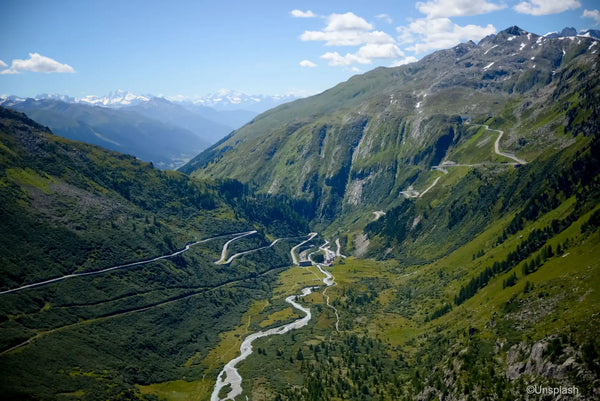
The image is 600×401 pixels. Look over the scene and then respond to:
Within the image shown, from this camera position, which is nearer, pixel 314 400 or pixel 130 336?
pixel 314 400

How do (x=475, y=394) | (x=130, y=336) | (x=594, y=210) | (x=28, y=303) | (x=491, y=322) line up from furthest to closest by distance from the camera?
(x=130, y=336) → (x=28, y=303) → (x=594, y=210) → (x=491, y=322) → (x=475, y=394)

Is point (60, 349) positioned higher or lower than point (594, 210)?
lower

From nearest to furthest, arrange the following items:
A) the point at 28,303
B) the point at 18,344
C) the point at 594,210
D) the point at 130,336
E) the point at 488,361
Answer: the point at 488,361 < the point at 18,344 < the point at 594,210 < the point at 28,303 < the point at 130,336

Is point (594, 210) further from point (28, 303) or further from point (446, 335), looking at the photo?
point (28, 303)

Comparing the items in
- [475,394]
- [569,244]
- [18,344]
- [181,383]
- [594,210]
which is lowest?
[181,383]

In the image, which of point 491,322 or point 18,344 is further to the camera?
point 18,344

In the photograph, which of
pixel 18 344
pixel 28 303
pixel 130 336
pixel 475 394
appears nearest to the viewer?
pixel 475 394

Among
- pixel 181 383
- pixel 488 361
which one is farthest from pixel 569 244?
pixel 181 383

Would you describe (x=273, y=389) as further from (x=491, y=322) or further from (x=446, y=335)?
(x=491, y=322)

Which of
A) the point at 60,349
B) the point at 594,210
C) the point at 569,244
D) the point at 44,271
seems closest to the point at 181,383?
the point at 60,349
